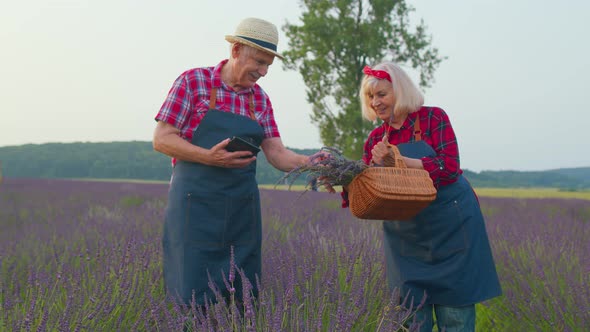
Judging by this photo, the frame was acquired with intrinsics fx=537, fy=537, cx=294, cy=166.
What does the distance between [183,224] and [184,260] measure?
0.17 metres

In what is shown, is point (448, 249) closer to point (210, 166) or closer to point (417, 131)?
point (417, 131)

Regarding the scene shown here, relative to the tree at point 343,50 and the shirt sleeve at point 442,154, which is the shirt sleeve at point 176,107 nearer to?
the shirt sleeve at point 442,154

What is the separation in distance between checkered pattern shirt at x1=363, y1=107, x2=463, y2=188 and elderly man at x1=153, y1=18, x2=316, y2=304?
705 mm

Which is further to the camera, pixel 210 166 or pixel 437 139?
pixel 210 166

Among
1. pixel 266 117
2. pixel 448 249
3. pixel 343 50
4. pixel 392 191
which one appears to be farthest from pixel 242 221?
pixel 343 50

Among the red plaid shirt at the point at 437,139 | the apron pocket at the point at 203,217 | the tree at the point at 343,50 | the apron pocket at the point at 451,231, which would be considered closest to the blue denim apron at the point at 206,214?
the apron pocket at the point at 203,217

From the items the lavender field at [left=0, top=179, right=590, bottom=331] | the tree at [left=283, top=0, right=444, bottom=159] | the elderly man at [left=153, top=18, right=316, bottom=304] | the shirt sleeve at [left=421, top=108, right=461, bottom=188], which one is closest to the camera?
the lavender field at [left=0, top=179, right=590, bottom=331]

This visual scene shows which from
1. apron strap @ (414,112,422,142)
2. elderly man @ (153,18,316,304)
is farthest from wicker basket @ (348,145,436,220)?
elderly man @ (153,18,316,304)

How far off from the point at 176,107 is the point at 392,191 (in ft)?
3.61

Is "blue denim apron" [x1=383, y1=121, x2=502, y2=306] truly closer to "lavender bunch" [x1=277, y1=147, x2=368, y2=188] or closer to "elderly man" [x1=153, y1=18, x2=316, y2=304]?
"lavender bunch" [x1=277, y1=147, x2=368, y2=188]

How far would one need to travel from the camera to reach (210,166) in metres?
2.50

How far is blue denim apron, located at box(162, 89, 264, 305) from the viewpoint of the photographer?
2.50 meters

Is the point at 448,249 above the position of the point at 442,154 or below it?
below

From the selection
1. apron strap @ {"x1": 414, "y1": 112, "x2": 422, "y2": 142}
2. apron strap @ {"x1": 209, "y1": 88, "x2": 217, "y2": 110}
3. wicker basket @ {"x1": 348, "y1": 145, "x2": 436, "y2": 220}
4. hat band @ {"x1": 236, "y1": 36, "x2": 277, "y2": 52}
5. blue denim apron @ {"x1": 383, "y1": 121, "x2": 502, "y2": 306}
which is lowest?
blue denim apron @ {"x1": 383, "y1": 121, "x2": 502, "y2": 306}
